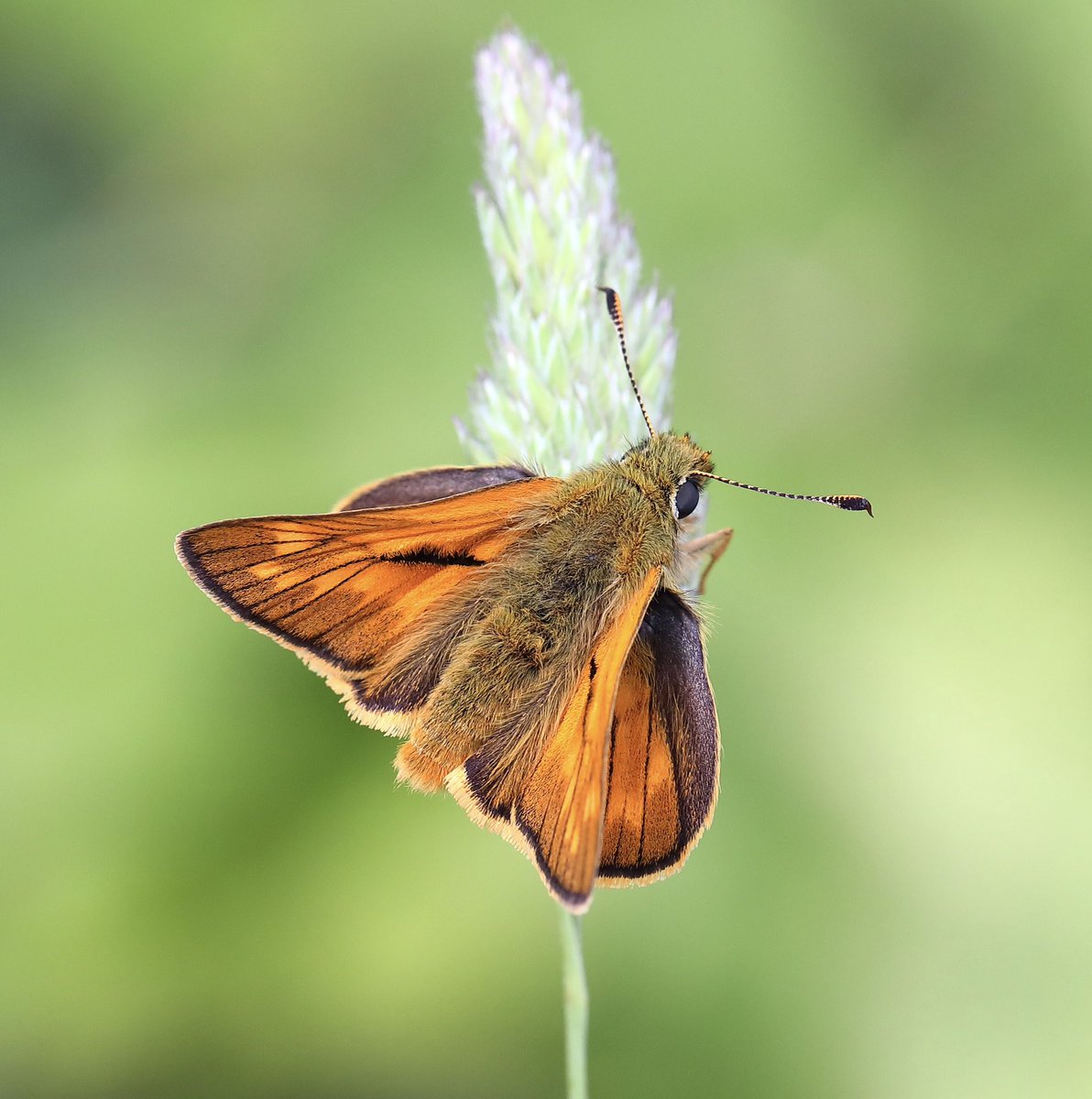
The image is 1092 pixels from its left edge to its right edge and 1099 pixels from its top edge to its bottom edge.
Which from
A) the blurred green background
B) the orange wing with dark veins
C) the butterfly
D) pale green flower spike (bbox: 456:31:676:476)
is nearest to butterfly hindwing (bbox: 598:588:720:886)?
the butterfly

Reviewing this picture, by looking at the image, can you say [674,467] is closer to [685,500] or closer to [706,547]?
[685,500]

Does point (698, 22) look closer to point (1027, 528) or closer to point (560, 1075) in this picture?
point (1027, 528)

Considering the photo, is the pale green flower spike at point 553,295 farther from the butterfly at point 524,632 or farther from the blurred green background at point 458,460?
the blurred green background at point 458,460

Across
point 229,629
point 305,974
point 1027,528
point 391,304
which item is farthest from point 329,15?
point 305,974

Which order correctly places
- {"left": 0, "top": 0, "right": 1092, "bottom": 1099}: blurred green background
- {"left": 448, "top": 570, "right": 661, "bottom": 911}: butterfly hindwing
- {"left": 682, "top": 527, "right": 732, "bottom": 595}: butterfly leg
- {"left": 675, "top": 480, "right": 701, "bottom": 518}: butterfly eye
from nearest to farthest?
{"left": 448, "top": 570, "right": 661, "bottom": 911}: butterfly hindwing < {"left": 675, "top": 480, "right": 701, "bottom": 518}: butterfly eye < {"left": 682, "top": 527, "right": 732, "bottom": 595}: butterfly leg < {"left": 0, "top": 0, "right": 1092, "bottom": 1099}: blurred green background

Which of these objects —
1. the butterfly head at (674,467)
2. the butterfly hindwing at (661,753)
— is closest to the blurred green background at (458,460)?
the butterfly hindwing at (661,753)

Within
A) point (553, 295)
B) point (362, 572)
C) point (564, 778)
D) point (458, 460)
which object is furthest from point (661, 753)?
point (458, 460)

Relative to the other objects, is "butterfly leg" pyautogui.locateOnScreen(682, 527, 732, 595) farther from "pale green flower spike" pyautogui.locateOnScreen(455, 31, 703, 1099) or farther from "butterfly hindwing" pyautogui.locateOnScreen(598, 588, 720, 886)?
"butterfly hindwing" pyautogui.locateOnScreen(598, 588, 720, 886)
